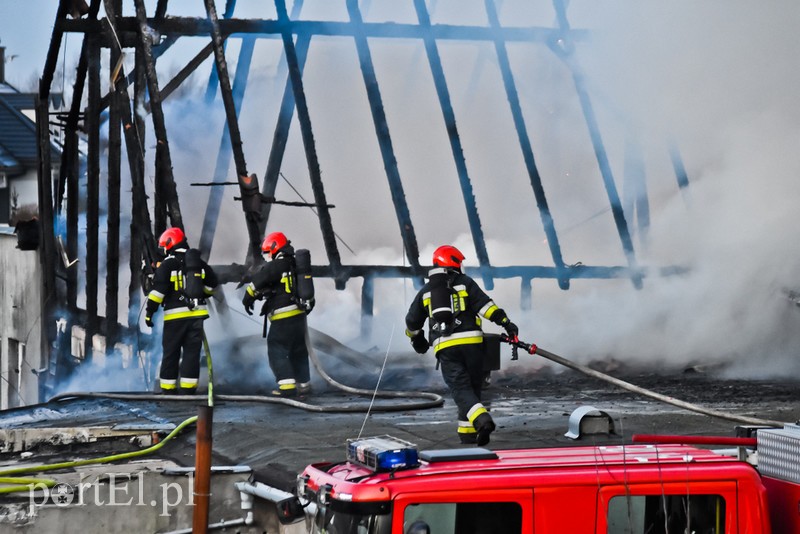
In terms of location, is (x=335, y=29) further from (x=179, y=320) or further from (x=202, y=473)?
(x=202, y=473)

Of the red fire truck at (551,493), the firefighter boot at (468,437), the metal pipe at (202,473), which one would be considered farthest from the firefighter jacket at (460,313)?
the red fire truck at (551,493)

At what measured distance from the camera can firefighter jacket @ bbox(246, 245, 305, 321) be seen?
10.0 m

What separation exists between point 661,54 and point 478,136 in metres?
2.49

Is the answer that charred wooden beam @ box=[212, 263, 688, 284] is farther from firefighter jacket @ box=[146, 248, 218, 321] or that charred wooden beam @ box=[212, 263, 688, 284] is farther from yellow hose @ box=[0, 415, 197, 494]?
yellow hose @ box=[0, 415, 197, 494]

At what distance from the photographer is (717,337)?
40.8 ft

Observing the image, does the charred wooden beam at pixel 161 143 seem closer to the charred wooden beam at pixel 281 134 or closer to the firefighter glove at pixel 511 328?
the charred wooden beam at pixel 281 134

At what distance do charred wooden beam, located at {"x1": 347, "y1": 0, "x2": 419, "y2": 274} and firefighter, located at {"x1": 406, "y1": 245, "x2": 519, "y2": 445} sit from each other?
18.5ft

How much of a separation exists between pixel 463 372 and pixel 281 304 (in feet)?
10.1

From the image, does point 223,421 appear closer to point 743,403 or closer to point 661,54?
point 743,403

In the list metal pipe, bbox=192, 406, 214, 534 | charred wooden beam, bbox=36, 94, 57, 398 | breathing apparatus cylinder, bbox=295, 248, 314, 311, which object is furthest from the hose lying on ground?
charred wooden beam, bbox=36, 94, 57, 398

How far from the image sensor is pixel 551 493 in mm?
4160

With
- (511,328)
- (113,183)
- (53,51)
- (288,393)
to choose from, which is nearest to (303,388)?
(288,393)

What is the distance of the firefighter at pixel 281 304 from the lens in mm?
10055

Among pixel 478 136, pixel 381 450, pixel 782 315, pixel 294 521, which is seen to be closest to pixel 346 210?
pixel 478 136
